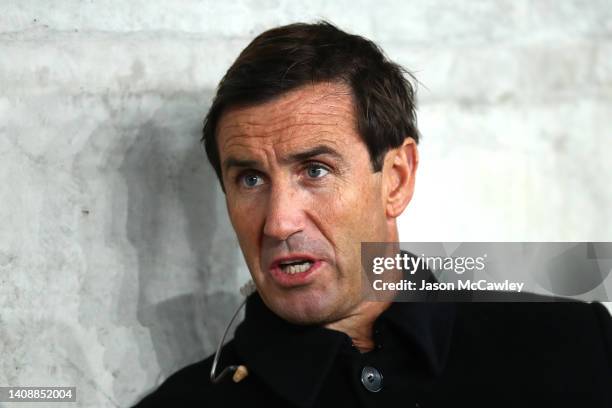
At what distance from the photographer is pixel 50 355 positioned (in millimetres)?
2291

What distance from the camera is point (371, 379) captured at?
196 centimetres

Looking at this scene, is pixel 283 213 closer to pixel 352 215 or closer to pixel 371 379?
pixel 352 215

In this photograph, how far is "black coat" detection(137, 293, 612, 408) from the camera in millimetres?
1986

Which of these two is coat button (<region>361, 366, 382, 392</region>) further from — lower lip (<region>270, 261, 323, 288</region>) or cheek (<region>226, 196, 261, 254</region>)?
cheek (<region>226, 196, 261, 254</region>)

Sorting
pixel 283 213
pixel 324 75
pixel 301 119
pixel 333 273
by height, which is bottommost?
pixel 333 273

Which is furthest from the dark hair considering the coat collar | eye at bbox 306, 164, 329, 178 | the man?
the coat collar

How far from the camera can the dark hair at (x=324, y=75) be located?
200 cm

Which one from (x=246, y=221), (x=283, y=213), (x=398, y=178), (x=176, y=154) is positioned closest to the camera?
(x=283, y=213)

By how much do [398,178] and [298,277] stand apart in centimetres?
38

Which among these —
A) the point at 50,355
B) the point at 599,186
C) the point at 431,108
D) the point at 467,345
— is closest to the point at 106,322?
Answer: the point at 50,355

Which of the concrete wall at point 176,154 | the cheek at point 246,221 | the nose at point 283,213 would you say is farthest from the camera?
the concrete wall at point 176,154

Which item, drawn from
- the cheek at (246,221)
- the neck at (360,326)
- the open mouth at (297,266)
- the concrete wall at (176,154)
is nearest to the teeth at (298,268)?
the open mouth at (297,266)

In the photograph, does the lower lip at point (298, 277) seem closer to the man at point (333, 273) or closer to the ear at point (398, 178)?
the man at point (333, 273)

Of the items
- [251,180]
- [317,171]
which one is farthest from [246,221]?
[317,171]
